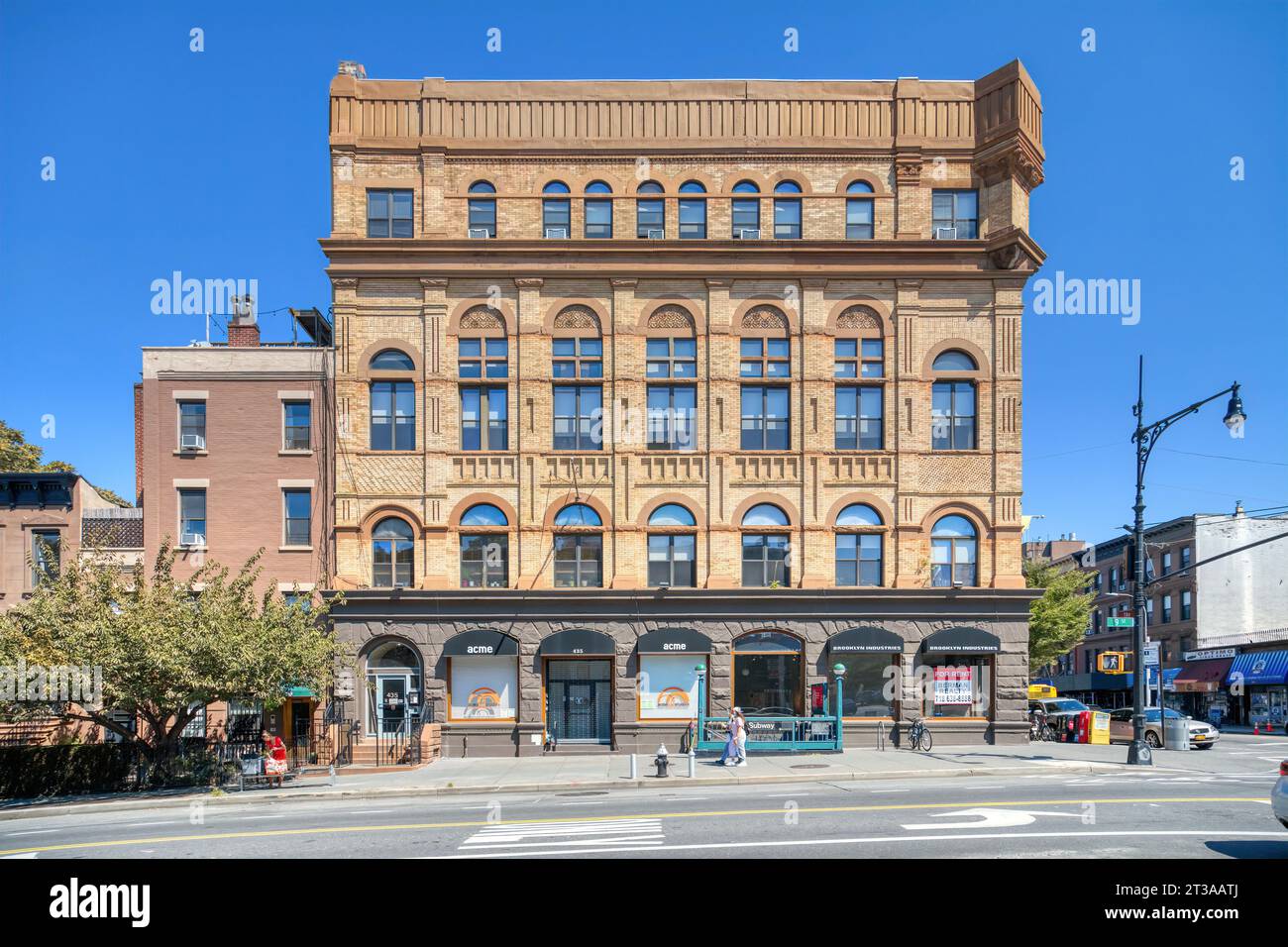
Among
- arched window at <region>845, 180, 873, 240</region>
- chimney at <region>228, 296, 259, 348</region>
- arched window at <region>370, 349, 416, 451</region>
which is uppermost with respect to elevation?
arched window at <region>845, 180, 873, 240</region>

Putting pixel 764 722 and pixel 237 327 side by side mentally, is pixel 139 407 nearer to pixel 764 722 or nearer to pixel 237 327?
pixel 237 327

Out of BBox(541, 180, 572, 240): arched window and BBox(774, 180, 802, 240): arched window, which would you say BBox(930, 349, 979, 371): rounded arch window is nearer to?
BBox(774, 180, 802, 240): arched window

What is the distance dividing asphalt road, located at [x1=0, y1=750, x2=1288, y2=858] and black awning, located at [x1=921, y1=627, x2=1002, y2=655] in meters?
7.89

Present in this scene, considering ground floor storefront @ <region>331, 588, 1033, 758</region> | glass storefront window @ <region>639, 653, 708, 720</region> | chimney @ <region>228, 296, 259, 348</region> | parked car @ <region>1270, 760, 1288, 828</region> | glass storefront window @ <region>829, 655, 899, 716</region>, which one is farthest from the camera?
chimney @ <region>228, 296, 259, 348</region>

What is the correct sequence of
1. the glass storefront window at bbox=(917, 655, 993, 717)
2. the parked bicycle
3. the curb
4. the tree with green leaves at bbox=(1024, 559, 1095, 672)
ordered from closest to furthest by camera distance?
the curb < the parked bicycle < the glass storefront window at bbox=(917, 655, 993, 717) < the tree with green leaves at bbox=(1024, 559, 1095, 672)

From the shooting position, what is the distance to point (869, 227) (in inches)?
1267

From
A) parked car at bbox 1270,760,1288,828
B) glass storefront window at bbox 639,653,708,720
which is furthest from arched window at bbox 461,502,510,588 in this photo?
parked car at bbox 1270,760,1288,828

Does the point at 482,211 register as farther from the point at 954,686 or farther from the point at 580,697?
the point at 954,686

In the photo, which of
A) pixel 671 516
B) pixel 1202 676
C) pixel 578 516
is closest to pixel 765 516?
pixel 671 516

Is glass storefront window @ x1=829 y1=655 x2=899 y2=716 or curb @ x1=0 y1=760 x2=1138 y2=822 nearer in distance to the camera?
curb @ x1=0 y1=760 x2=1138 y2=822

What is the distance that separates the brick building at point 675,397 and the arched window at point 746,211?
0.61 ft

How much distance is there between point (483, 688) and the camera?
99.5 feet

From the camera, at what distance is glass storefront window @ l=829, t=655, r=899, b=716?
100 ft

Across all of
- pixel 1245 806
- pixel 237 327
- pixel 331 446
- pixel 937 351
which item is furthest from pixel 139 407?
pixel 1245 806
